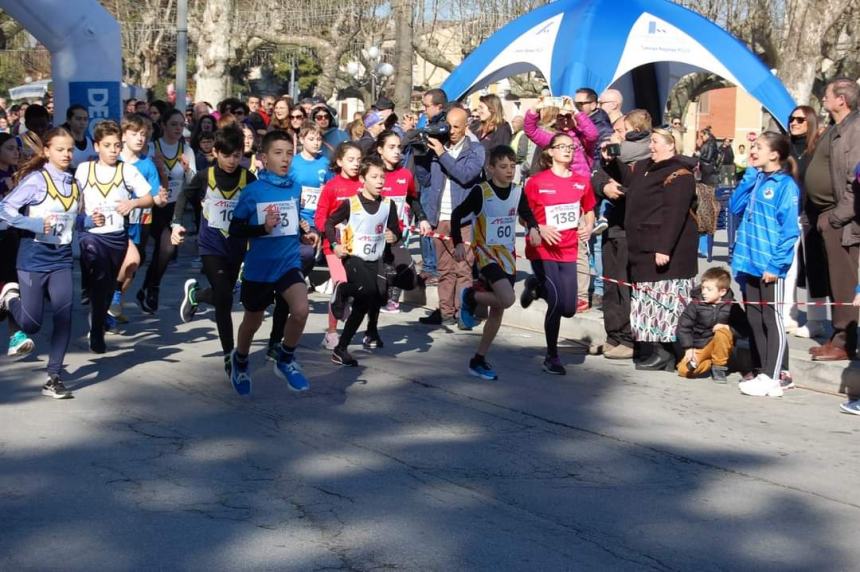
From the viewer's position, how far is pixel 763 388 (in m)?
9.31

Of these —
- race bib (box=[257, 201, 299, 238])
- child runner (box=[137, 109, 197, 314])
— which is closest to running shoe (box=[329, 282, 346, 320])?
race bib (box=[257, 201, 299, 238])

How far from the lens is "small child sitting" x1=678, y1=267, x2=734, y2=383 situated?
9891 mm

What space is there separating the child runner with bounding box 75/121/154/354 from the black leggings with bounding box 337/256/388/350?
1624mm

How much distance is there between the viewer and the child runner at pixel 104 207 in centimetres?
980

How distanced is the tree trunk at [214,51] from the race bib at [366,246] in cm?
2382

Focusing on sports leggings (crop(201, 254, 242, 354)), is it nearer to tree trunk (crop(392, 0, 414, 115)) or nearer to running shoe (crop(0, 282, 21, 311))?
running shoe (crop(0, 282, 21, 311))

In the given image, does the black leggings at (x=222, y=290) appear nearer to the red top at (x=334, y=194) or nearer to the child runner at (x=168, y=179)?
the red top at (x=334, y=194)

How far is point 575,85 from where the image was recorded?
1527 centimetres

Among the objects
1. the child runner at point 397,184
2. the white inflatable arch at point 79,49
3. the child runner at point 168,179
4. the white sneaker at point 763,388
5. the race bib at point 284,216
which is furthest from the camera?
the white inflatable arch at point 79,49

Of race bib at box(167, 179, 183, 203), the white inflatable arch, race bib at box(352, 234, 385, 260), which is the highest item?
the white inflatable arch

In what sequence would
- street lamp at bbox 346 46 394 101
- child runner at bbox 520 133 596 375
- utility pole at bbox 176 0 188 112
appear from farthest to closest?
1. street lamp at bbox 346 46 394 101
2. utility pole at bbox 176 0 188 112
3. child runner at bbox 520 133 596 375

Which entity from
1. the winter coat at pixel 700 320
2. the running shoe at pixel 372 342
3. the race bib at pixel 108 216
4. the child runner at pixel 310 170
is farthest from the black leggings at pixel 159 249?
the winter coat at pixel 700 320

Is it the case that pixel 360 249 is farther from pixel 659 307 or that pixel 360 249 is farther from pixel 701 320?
pixel 701 320

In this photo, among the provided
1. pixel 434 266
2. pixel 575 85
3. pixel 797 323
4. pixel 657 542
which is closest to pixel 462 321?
pixel 434 266
